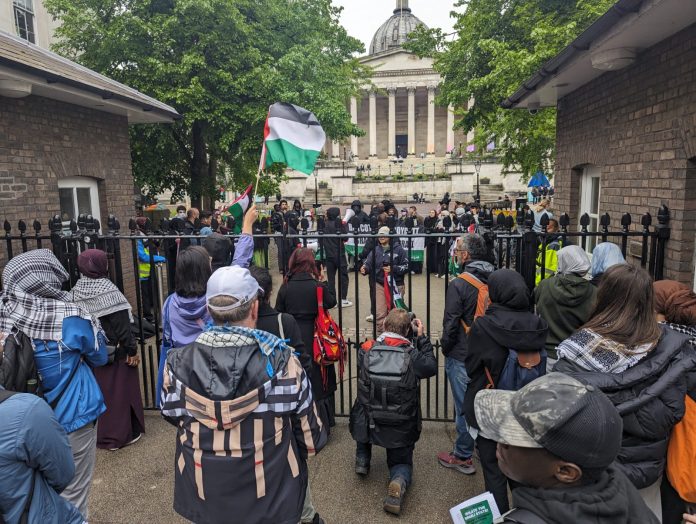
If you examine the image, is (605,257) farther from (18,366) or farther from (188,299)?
(18,366)

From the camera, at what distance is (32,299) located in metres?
2.82

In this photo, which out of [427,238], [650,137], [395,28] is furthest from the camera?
[395,28]

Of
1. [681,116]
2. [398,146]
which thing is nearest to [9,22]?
[681,116]

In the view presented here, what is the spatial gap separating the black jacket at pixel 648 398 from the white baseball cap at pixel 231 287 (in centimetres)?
158

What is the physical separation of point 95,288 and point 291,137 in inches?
82.7

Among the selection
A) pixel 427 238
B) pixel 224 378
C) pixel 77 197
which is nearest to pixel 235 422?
pixel 224 378

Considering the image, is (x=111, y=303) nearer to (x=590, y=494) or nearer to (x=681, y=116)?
(x=590, y=494)

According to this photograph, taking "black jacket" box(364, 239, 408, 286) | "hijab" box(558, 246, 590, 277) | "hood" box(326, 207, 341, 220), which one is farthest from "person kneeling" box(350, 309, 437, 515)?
"hood" box(326, 207, 341, 220)

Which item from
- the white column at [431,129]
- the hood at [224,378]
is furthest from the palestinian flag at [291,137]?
the white column at [431,129]

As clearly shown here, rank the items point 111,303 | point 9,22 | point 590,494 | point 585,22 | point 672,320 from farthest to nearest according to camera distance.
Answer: point 9,22 → point 585,22 → point 111,303 → point 672,320 → point 590,494

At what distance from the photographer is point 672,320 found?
2611 mm

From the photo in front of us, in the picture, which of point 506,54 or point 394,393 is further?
point 506,54

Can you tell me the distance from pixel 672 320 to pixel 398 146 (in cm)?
6247

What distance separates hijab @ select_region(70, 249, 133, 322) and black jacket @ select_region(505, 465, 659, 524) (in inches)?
134
